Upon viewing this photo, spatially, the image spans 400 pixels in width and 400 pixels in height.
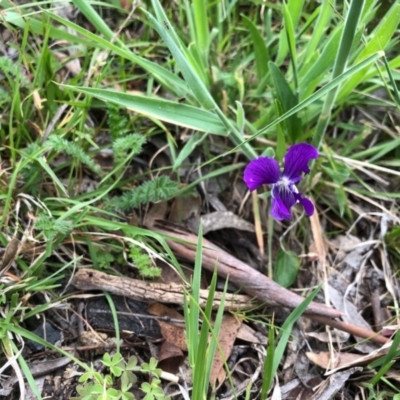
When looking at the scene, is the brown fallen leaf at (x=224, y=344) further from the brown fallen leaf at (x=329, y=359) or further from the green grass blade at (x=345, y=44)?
the green grass blade at (x=345, y=44)


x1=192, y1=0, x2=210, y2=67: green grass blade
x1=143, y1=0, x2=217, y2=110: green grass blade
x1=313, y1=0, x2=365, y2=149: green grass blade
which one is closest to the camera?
x1=313, y1=0, x2=365, y2=149: green grass blade

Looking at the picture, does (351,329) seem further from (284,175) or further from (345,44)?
(345,44)

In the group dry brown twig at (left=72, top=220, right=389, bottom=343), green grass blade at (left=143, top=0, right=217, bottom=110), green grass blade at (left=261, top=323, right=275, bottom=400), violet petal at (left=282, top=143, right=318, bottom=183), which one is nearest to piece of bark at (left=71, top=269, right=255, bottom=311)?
dry brown twig at (left=72, top=220, right=389, bottom=343)

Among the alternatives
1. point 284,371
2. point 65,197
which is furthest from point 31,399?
point 284,371

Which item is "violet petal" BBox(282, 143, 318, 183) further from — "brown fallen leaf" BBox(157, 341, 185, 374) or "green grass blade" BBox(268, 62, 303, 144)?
"brown fallen leaf" BBox(157, 341, 185, 374)

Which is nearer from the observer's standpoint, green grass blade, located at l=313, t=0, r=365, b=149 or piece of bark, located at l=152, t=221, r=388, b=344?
green grass blade, located at l=313, t=0, r=365, b=149

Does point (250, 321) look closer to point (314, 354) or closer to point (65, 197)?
point (314, 354)
